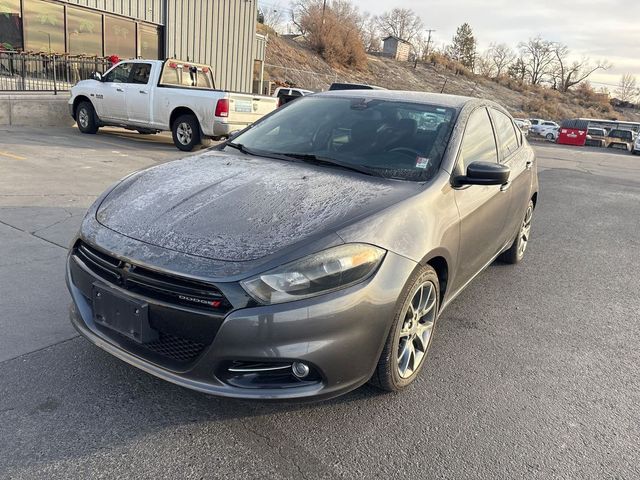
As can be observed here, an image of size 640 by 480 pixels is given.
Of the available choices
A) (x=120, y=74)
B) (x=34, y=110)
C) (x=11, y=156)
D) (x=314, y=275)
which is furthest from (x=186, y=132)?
(x=314, y=275)

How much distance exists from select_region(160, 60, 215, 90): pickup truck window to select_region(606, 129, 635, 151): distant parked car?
105 feet

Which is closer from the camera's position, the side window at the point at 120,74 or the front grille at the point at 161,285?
the front grille at the point at 161,285

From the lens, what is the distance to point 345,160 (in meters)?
3.41

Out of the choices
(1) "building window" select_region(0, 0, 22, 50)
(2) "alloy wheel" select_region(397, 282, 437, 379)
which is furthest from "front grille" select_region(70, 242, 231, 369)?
(1) "building window" select_region(0, 0, 22, 50)

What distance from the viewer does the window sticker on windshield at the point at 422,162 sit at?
3.24m

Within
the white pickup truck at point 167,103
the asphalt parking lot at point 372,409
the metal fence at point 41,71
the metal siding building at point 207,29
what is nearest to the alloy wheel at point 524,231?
the asphalt parking lot at point 372,409

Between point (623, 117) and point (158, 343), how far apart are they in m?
90.4

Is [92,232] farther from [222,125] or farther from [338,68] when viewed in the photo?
[338,68]

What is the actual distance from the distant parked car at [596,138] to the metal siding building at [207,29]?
25.9m

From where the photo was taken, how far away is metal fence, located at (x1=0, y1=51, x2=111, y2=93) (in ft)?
43.0

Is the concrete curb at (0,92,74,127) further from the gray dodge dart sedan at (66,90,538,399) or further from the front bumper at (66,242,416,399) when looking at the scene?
the front bumper at (66,242,416,399)

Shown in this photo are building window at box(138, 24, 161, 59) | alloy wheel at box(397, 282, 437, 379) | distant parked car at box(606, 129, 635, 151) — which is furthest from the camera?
distant parked car at box(606, 129, 635, 151)

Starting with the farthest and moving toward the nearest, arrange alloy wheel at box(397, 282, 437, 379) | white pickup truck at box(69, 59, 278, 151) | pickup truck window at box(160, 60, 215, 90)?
pickup truck window at box(160, 60, 215, 90)
white pickup truck at box(69, 59, 278, 151)
alloy wheel at box(397, 282, 437, 379)

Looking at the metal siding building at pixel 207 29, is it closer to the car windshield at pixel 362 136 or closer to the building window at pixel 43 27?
the building window at pixel 43 27
